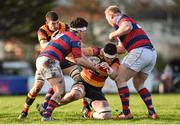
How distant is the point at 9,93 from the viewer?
3428 cm

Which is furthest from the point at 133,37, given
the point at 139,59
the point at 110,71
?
the point at 110,71

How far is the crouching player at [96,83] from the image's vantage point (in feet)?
46.0

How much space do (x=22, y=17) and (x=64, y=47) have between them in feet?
125

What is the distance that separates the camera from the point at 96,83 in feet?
47.1

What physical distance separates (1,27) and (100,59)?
124 feet

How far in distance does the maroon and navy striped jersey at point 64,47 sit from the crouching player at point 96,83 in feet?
1.91

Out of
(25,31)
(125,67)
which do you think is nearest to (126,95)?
(125,67)

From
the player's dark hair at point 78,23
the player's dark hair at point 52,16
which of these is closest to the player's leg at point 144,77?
the player's dark hair at point 78,23

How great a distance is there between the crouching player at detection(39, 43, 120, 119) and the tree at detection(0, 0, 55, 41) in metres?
35.2

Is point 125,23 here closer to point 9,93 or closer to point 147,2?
point 9,93

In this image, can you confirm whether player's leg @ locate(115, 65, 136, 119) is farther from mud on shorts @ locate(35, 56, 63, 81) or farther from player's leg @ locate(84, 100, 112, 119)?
mud on shorts @ locate(35, 56, 63, 81)

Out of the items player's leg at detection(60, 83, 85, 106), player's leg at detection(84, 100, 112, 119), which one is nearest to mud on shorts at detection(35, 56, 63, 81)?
player's leg at detection(60, 83, 85, 106)

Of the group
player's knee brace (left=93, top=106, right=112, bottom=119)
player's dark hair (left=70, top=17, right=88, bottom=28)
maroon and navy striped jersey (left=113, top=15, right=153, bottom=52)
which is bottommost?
player's knee brace (left=93, top=106, right=112, bottom=119)

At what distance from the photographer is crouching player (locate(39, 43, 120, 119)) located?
1401cm
